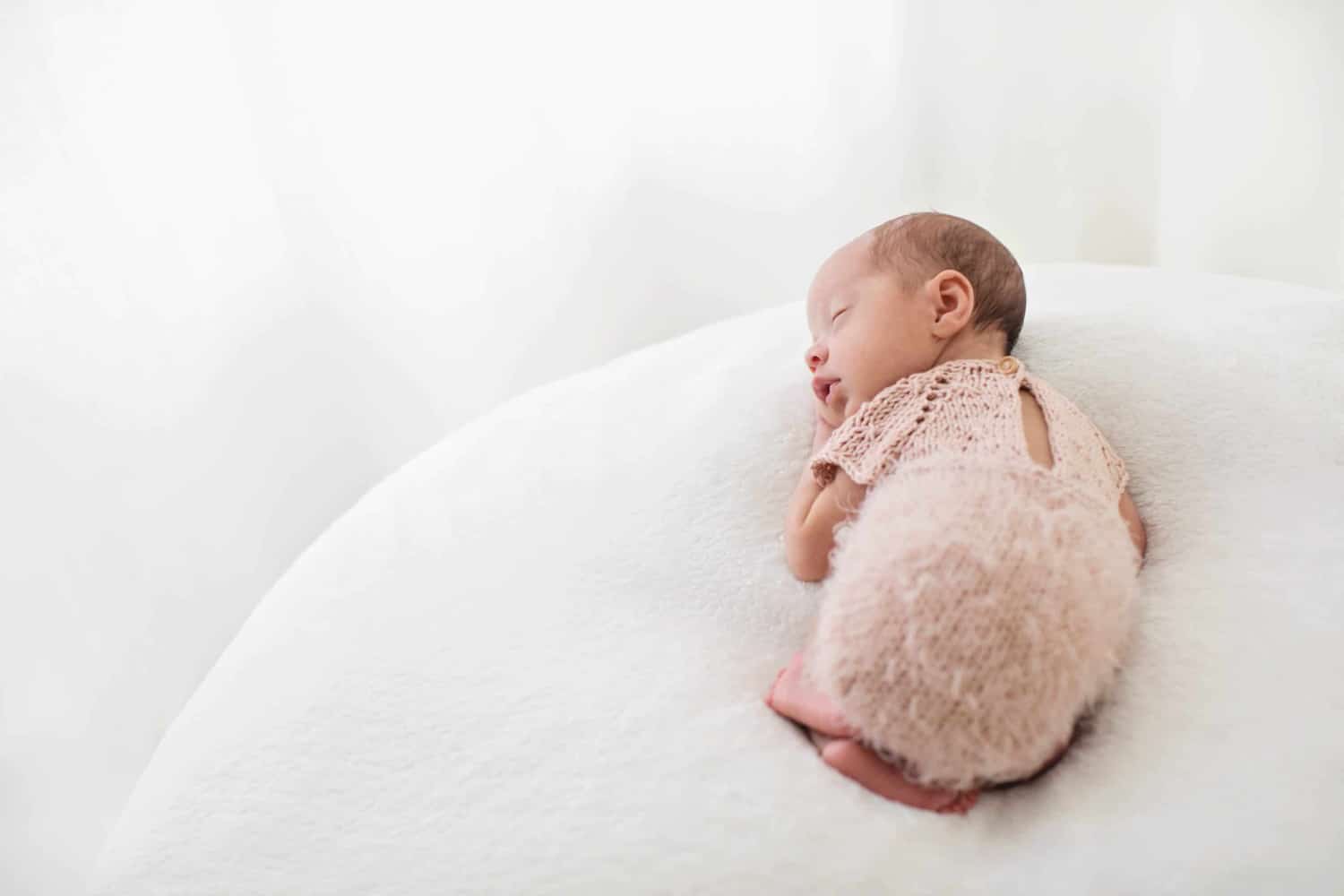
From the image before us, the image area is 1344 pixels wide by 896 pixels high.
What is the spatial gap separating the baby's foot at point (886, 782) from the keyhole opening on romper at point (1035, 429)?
27 cm

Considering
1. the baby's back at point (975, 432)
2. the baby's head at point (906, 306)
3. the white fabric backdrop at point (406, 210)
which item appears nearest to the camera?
the baby's back at point (975, 432)

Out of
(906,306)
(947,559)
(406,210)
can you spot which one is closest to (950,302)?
(906,306)

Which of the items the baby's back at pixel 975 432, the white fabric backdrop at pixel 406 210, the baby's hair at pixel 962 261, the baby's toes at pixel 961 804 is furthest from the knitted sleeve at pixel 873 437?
the white fabric backdrop at pixel 406 210

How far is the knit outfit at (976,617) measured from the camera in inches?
26.8

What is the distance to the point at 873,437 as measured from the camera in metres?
0.90

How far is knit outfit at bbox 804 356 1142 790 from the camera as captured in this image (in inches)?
26.8

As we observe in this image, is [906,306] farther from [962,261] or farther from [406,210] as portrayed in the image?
[406,210]

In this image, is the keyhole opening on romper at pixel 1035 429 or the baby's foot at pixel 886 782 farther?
the keyhole opening on romper at pixel 1035 429

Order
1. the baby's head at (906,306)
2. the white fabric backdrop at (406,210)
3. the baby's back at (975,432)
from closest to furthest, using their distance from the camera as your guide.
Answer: the baby's back at (975,432), the baby's head at (906,306), the white fabric backdrop at (406,210)

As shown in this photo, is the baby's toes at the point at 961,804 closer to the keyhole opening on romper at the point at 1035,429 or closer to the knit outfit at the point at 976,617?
the knit outfit at the point at 976,617

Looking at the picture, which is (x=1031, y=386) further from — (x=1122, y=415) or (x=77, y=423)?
(x=77, y=423)

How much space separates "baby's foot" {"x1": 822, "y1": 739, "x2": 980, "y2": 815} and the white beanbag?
10mm

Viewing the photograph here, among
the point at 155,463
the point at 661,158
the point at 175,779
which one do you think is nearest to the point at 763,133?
the point at 661,158

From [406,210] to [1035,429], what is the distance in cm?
97
